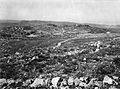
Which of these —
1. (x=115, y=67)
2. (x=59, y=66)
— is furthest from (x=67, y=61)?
(x=115, y=67)

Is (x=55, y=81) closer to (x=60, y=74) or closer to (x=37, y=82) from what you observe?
(x=37, y=82)

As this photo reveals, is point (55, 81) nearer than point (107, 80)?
No

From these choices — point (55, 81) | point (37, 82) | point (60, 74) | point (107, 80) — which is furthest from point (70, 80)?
point (107, 80)

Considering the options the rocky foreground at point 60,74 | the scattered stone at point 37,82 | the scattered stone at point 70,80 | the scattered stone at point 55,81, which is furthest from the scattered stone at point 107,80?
the scattered stone at point 37,82

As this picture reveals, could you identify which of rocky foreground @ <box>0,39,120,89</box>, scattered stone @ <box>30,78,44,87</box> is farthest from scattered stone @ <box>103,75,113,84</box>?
scattered stone @ <box>30,78,44,87</box>

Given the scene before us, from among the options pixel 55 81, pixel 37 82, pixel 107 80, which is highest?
pixel 107 80

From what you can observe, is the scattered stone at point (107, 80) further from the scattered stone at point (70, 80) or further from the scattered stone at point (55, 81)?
the scattered stone at point (55, 81)

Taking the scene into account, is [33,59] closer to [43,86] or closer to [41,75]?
[41,75]

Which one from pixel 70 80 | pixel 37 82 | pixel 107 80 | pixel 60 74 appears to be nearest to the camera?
pixel 107 80

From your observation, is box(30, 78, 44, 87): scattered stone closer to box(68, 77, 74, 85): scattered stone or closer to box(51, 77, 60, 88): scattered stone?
box(51, 77, 60, 88): scattered stone

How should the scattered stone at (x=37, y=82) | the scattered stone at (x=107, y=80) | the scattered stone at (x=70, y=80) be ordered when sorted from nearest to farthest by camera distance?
the scattered stone at (x=107, y=80) < the scattered stone at (x=70, y=80) < the scattered stone at (x=37, y=82)

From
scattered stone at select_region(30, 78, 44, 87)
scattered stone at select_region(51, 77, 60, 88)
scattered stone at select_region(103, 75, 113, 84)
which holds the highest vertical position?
scattered stone at select_region(103, 75, 113, 84)

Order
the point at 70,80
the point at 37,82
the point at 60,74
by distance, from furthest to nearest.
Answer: the point at 60,74, the point at 37,82, the point at 70,80
